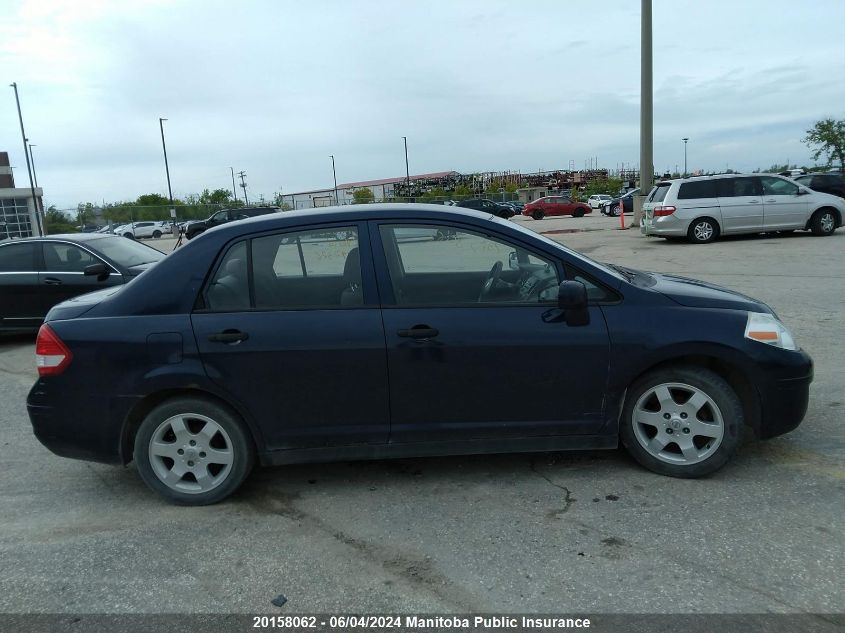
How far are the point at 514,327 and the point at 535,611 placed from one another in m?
1.49

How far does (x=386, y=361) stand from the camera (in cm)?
361

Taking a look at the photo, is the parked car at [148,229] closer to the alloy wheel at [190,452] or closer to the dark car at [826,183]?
the dark car at [826,183]

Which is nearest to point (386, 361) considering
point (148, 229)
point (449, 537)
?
point (449, 537)

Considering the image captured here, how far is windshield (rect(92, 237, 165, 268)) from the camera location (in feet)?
28.2

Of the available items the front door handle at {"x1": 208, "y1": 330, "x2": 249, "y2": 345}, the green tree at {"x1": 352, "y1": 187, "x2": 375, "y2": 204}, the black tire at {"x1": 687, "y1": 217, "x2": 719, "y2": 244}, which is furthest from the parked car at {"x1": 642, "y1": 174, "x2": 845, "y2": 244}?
the green tree at {"x1": 352, "y1": 187, "x2": 375, "y2": 204}

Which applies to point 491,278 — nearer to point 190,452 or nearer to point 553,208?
point 190,452

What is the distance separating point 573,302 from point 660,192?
51.8ft

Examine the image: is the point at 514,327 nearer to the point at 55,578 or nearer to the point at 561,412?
the point at 561,412

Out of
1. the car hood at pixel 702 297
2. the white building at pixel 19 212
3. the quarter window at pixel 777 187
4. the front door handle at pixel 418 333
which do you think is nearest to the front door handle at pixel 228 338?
the front door handle at pixel 418 333

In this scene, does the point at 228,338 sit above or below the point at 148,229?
below

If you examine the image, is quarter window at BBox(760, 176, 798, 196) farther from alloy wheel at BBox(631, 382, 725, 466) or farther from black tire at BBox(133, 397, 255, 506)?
black tire at BBox(133, 397, 255, 506)

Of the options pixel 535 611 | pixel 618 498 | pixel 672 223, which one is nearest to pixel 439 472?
pixel 618 498

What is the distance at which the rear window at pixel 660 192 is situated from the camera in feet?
57.3

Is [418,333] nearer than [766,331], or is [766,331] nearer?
[418,333]
